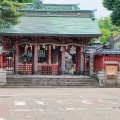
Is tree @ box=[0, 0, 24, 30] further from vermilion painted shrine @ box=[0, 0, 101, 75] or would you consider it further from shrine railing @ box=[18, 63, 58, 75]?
shrine railing @ box=[18, 63, 58, 75]

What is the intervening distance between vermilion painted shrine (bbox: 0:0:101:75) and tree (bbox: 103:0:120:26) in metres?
3.28

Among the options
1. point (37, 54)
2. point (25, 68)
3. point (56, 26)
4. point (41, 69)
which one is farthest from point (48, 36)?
point (25, 68)

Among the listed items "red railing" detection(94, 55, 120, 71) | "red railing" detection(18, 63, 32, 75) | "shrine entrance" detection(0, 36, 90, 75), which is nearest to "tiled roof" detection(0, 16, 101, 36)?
"shrine entrance" detection(0, 36, 90, 75)

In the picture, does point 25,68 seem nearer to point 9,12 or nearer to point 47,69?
point 47,69

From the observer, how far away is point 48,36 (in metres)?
35.7

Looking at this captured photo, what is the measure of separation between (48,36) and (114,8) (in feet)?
28.4

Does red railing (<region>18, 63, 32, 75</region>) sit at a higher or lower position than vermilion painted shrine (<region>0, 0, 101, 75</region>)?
lower

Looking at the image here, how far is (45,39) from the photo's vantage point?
120 ft

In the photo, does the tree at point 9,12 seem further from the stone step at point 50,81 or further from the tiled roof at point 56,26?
the stone step at point 50,81

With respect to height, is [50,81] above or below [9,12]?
below

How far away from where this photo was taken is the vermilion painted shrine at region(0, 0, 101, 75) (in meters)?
35.5

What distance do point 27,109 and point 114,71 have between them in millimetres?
19965

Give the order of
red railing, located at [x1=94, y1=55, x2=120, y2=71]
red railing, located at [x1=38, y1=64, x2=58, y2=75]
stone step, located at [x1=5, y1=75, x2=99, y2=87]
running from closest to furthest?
1. stone step, located at [x1=5, y1=75, x2=99, y2=87]
2. red railing, located at [x1=94, y1=55, x2=120, y2=71]
3. red railing, located at [x1=38, y1=64, x2=58, y2=75]

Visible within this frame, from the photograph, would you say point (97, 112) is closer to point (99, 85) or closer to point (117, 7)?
point (99, 85)
